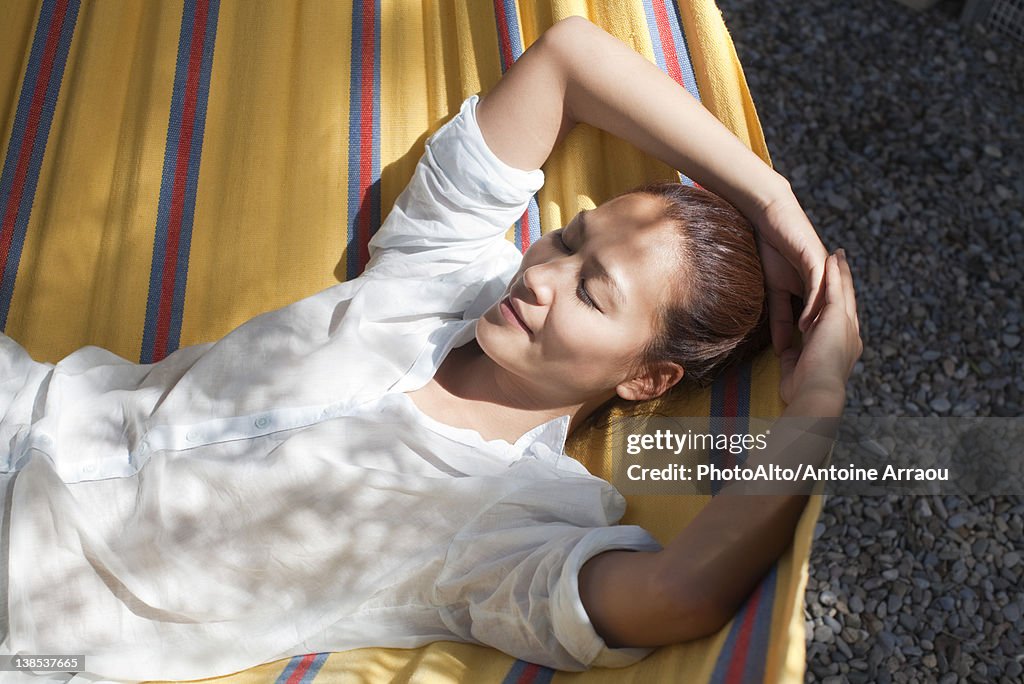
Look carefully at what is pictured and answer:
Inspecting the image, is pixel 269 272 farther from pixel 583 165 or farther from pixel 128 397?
pixel 583 165

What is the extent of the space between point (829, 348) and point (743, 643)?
0.47 metres

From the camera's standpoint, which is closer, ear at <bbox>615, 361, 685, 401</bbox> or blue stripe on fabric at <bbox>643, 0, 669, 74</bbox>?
ear at <bbox>615, 361, 685, 401</bbox>

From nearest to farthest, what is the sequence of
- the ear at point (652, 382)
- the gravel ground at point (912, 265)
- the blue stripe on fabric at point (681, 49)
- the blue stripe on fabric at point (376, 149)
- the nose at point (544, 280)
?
the nose at point (544, 280) → the ear at point (652, 382) → the blue stripe on fabric at point (681, 49) → the blue stripe on fabric at point (376, 149) → the gravel ground at point (912, 265)

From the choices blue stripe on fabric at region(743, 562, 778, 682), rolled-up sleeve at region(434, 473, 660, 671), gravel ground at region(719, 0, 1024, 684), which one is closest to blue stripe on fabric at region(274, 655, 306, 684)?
rolled-up sleeve at region(434, 473, 660, 671)

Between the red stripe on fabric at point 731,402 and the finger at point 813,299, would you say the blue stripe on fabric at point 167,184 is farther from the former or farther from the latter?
the finger at point 813,299

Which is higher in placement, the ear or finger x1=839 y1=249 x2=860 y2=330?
finger x1=839 y1=249 x2=860 y2=330

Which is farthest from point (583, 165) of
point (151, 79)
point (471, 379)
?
point (151, 79)

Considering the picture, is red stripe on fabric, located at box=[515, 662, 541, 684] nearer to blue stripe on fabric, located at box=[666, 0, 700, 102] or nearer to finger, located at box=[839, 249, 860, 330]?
finger, located at box=[839, 249, 860, 330]

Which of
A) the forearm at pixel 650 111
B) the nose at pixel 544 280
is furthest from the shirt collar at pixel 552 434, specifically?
the forearm at pixel 650 111

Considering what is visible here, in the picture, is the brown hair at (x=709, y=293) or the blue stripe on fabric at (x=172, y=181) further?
the blue stripe on fabric at (x=172, y=181)

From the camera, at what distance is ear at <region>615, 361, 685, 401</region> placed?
1.54m

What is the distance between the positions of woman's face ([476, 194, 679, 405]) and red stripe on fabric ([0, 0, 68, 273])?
100 cm

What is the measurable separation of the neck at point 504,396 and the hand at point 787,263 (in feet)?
0.98

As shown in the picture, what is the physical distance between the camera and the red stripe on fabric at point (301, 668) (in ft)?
4.56
